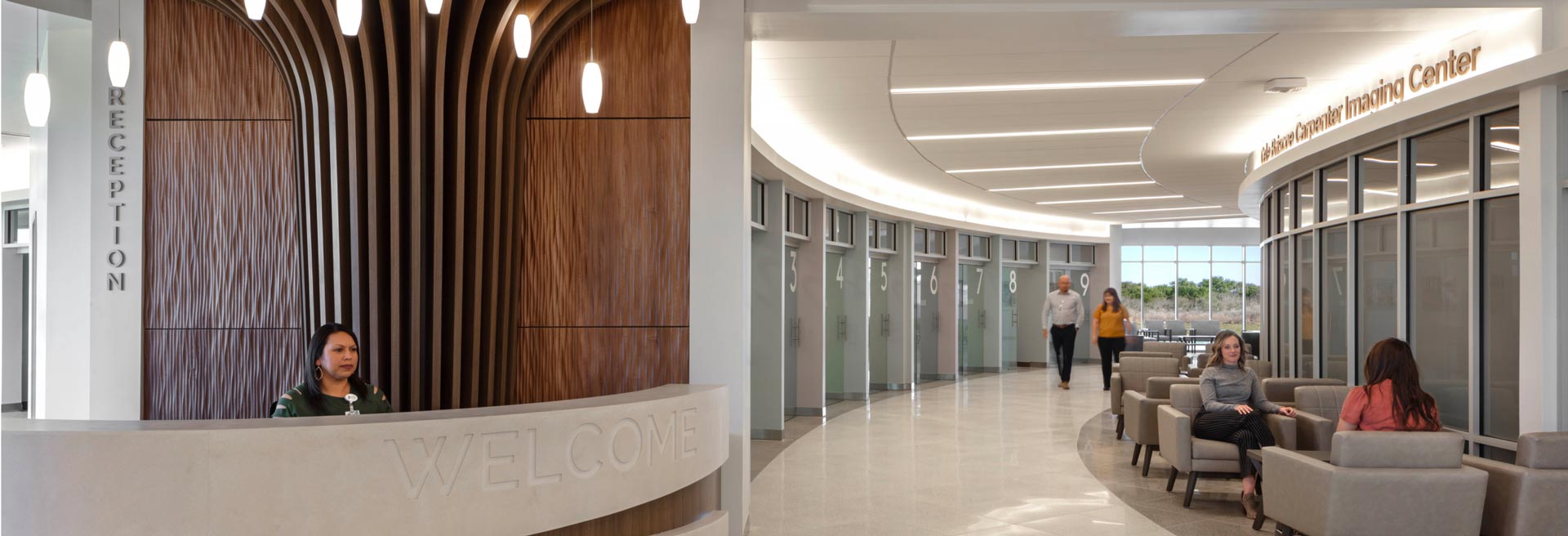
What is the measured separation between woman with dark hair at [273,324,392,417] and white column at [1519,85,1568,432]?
6.14 m

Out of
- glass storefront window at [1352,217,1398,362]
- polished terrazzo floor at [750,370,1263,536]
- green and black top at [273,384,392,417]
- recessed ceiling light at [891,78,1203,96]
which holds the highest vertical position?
recessed ceiling light at [891,78,1203,96]

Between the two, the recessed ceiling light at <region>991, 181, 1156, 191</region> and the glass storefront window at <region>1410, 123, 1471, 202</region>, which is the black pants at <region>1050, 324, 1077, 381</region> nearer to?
the recessed ceiling light at <region>991, 181, 1156, 191</region>

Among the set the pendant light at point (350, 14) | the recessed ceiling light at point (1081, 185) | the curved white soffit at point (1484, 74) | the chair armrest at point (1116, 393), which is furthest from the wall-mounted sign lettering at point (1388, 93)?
the pendant light at point (350, 14)

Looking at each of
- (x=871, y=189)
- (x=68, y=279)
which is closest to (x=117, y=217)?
(x=68, y=279)

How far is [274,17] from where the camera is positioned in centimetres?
470

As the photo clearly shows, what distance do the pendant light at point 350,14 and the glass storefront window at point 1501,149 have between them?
6.18 m

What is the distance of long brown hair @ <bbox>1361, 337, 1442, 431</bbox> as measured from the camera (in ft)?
17.3

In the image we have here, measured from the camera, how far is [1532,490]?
183 inches

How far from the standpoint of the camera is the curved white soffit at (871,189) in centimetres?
912

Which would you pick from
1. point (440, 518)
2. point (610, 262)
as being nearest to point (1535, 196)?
point (610, 262)

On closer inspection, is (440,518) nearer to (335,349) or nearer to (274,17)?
(335,349)

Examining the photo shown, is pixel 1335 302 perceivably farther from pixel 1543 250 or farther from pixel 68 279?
pixel 68 279

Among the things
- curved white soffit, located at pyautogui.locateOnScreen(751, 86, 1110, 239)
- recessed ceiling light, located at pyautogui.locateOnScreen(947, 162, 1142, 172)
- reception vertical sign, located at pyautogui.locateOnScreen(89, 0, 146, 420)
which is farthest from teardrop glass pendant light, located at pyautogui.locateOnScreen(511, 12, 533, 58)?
recessed ceiling light, located at pyautogui.locateOnScreen(947, 162, 1142, 172)

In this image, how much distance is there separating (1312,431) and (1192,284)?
65.4 feet
